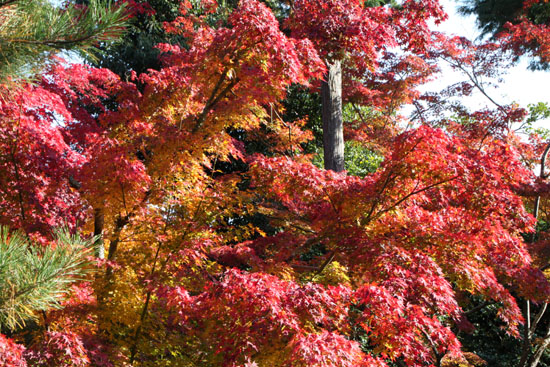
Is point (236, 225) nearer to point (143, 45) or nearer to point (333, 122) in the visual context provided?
point (333, 122)

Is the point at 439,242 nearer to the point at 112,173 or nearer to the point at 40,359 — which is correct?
the point at 112,173

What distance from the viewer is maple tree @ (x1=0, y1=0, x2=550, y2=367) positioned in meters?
3.02

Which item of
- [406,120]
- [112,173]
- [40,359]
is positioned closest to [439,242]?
[112,173]

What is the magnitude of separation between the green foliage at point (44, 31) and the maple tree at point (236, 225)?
16.0 inches

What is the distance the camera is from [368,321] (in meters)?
2.96

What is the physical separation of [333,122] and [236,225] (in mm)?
2819

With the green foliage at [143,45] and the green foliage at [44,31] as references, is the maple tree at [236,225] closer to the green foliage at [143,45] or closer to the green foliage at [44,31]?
the green foliage at [44,31]

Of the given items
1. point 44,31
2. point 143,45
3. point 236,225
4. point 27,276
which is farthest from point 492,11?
point 27,276

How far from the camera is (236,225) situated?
455 centimetres

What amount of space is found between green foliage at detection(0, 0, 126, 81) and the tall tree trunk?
4.34m

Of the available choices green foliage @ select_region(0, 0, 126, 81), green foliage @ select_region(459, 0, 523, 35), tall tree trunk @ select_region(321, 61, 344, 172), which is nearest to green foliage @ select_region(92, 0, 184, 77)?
tall tree trunk @ select_region(321, 61, 344, 172)

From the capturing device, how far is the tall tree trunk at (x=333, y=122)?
651cm

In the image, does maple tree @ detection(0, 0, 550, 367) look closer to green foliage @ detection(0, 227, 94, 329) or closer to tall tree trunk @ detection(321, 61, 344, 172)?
green foliage @ detection(0, 227, 94, 329)

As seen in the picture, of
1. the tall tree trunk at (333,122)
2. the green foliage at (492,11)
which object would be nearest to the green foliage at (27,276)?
the tall tree trunk at (333,122)
